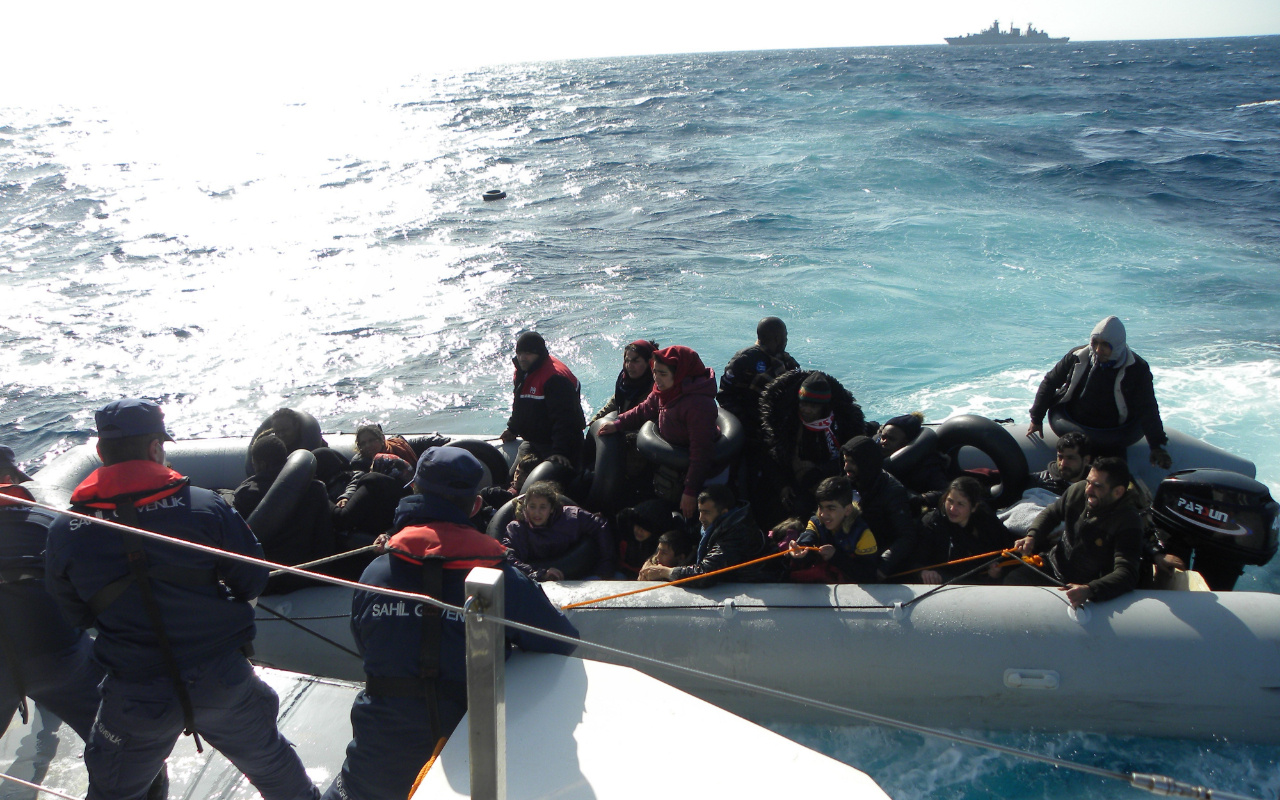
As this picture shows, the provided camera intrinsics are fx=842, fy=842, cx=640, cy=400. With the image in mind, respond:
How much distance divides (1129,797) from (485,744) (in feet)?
10.5

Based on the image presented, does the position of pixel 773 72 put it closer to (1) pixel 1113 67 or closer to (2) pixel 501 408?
(1) pixel 1113 67

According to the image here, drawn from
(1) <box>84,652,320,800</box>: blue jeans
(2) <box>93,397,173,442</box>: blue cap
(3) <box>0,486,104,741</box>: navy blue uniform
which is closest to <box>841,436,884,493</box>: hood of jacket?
(1) <box>84,652,320,800</box>: blue jeans

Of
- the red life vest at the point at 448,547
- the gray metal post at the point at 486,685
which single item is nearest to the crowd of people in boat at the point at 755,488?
the red life vest at the point at 448,547

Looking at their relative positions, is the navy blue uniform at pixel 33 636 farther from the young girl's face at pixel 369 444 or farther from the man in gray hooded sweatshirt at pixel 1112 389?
the man in gray hooded sweatshirt at pixel 1112 389

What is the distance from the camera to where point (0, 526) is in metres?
2.82

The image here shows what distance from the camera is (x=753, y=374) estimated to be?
5051mm

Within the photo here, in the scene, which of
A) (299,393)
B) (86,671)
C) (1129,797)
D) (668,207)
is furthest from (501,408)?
(668,207)

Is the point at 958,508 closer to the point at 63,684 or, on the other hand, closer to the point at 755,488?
the point at 755,488

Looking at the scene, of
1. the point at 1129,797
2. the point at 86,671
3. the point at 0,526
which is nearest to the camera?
the point at 0,526

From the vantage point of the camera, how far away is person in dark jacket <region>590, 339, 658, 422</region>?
4938 millimetres

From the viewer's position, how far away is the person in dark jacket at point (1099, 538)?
3.53 metres

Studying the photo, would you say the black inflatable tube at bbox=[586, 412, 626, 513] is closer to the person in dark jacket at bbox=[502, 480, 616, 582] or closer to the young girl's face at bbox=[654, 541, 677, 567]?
the person in dark jacket at bbox=[502, 480, 616, 582]

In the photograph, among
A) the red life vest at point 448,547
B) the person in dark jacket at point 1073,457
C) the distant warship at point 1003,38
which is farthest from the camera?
the distant warship at point 1003,38

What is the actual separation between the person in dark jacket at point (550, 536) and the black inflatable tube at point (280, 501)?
0.99 m
